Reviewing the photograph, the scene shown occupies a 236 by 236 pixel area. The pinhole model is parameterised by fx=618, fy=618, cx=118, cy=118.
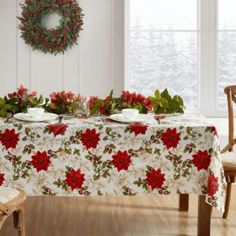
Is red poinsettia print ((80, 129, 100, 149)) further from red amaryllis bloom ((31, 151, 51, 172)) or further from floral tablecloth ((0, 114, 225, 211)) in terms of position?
red amaryllis bloom ((31, 151, 51, 172))

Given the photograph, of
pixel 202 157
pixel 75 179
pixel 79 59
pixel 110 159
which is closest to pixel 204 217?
pixel 202 157

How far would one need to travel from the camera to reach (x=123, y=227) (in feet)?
12.6

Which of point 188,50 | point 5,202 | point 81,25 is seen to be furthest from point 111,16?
point 5,202

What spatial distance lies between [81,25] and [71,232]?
2.24 meters

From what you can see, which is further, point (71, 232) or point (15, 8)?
point (15, 8)

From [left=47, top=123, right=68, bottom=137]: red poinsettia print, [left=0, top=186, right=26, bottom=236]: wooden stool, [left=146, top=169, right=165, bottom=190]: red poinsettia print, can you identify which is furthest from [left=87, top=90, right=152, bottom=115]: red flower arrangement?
[left=0, top=186, right=26, bottom=236]: wooden stool

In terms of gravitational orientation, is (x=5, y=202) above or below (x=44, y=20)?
below

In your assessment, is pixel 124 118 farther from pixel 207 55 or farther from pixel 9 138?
A: pixel 207 55

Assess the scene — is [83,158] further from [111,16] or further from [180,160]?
[111,16]

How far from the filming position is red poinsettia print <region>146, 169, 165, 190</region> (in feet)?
11.1

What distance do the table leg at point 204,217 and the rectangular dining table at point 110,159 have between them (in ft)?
0.21

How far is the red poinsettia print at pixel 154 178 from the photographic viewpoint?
133 inches

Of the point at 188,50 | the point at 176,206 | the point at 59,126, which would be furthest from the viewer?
the point at 188,50

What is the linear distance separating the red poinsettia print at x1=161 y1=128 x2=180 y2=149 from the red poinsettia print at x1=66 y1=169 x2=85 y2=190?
1.61 feet
